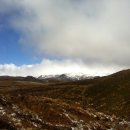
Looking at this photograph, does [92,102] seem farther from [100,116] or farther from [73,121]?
[73,121]

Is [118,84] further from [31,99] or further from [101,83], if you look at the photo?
[31,99]

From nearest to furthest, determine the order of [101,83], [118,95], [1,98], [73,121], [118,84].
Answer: [73,121] → [1,98] → [118,95] → [118,84] → [101,83]

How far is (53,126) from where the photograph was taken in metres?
50.7

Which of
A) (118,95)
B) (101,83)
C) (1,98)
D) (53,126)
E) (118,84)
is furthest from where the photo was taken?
(101,83)

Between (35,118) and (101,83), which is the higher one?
(101,83)

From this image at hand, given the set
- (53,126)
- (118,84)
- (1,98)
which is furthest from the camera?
(118,84)

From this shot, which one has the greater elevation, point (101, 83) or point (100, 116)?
point (101, 83)

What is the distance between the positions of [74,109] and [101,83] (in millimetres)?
52796

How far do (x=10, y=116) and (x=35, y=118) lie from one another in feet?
13.5

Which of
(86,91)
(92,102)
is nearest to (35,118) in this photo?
(92,102)

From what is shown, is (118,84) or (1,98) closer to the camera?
(1,98)

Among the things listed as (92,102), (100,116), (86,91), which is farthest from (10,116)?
(86,91)

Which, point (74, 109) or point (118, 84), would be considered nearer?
point (74, 109)

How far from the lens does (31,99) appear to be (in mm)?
61500
